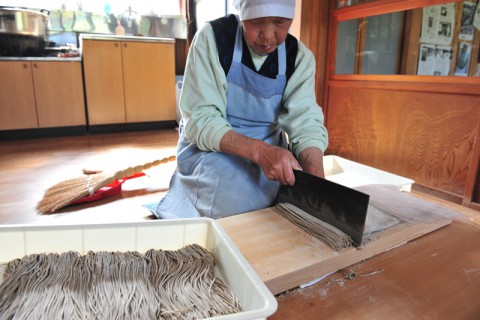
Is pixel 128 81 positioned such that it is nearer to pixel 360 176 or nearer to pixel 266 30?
pixel 360 176

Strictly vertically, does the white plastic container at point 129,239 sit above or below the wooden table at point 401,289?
above

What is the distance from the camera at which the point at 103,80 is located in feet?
10.3

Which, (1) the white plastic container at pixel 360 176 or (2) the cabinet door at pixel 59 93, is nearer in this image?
(1) the white plastic container at pixel 360 176

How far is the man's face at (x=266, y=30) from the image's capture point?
914 millimetres

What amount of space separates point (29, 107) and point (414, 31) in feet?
9.35

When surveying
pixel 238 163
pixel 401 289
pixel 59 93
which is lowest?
pixel 401 289

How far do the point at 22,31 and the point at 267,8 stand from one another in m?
2.70

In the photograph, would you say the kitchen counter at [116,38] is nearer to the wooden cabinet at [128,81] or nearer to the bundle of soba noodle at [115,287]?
the wooden cabinet at [128,81]

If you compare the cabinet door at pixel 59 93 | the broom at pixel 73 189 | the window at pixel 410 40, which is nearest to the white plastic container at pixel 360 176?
the window at pixel 410 40

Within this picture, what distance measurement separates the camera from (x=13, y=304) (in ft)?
1.71

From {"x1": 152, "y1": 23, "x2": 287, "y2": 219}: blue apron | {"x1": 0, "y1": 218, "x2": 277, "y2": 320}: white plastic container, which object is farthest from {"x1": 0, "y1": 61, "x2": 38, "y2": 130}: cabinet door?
{"x1": 0, "y1": 218, "x2": 277, "y2": 320}: white plastic container

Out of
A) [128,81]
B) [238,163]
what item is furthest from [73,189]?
[128,81]

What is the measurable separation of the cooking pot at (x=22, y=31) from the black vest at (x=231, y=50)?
7.83 ft

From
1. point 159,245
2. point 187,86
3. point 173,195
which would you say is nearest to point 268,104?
point 187,86
